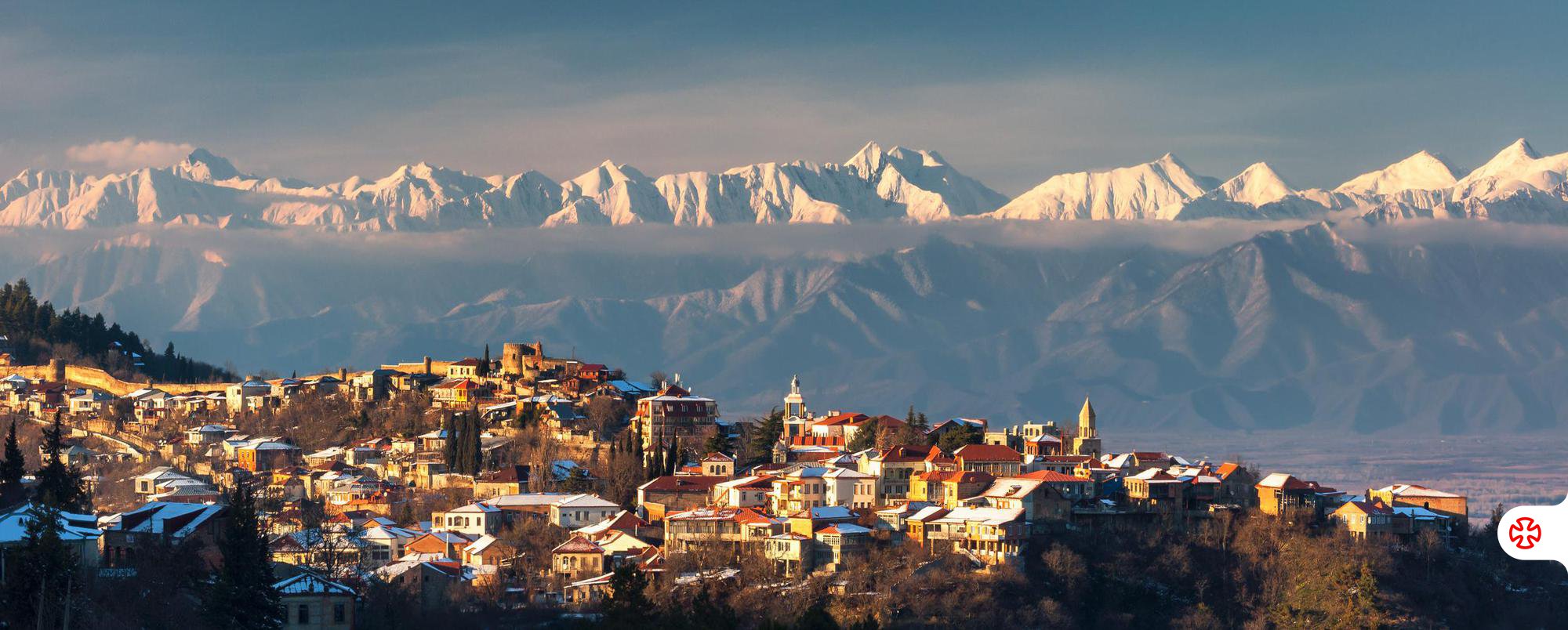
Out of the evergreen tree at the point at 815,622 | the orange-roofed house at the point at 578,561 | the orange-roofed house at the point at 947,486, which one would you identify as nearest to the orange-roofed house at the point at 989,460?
the orange-roofed house at the point at 947,486

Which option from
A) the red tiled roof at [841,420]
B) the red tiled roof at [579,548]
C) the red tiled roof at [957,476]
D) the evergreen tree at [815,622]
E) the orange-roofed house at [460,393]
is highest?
the orange-roofed house at [460,393]

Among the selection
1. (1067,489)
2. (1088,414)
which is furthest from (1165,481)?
(1088,414)

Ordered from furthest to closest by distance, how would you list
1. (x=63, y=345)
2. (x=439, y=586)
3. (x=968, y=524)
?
(x=63, y=345)
(x=968, y=524)
(x=439, y=586)

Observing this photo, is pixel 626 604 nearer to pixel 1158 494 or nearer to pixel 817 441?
pixel 1158 494

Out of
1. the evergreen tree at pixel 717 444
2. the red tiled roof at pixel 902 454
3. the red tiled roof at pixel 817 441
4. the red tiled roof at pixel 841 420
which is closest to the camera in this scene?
the red tiled roof at pixel 902 454

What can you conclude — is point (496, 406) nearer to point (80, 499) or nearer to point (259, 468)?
point (259, 468)

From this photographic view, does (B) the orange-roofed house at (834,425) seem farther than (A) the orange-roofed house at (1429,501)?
Yes

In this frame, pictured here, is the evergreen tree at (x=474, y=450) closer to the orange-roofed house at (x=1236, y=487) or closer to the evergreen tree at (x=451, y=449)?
the evergreen tree at (x=451, y=449)

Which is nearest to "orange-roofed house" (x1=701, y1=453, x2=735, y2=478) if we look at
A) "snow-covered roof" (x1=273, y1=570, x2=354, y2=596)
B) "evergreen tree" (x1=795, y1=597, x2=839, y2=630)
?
"snow-covered roof" (x1=273, y1=570, x2=354, y2=596)
